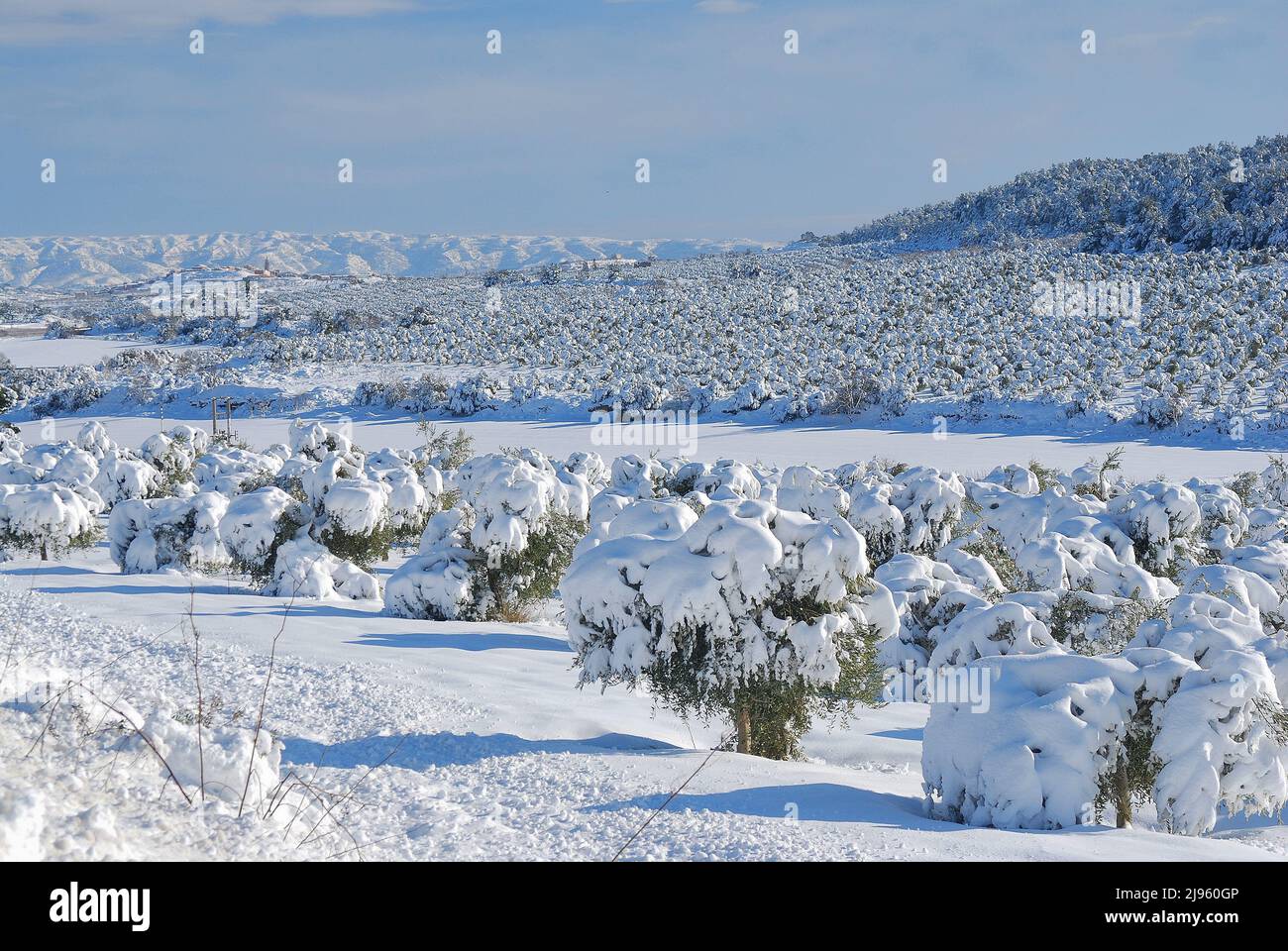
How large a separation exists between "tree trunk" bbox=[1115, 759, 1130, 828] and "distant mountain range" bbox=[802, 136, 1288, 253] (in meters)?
75.4

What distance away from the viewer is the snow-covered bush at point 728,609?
7508 mm

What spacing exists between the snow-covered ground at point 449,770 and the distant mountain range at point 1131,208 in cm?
7529

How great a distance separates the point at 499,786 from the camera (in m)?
6.33

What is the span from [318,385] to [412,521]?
123ft

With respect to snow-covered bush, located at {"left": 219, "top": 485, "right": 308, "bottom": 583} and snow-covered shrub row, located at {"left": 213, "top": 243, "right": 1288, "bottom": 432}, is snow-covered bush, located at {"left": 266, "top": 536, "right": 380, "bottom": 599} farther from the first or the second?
snow-covered shrub row, located at {"left": 213, "top": 243, "right": 1288, "bottom": 432}

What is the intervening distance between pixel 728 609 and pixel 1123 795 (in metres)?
2.89

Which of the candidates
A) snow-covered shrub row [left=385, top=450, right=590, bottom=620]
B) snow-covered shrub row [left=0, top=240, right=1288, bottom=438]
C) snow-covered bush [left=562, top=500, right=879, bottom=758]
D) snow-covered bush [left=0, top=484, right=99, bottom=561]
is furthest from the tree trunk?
snow-covered shrub row [left=0, top=240, right=1288, bottom=438]

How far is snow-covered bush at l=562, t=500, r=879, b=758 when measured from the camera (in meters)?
7.51

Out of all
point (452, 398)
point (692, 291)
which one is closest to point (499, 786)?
point (452, 398)

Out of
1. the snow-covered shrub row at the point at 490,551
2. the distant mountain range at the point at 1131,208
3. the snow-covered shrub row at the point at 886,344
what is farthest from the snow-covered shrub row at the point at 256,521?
the distant mountain range at the point at 1131,208

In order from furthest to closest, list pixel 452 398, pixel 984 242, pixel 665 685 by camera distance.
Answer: pixel 984 242, pixel 452 398, pixel 665 685
